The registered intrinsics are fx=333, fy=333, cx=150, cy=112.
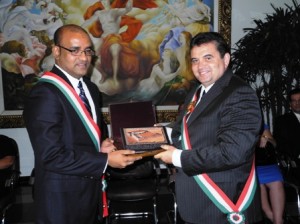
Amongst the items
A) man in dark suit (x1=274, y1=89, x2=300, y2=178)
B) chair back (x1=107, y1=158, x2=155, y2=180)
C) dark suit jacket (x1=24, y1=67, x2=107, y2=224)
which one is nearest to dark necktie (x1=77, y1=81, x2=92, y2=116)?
dark suit jacket (x1=24, y1=67, x2=107, y2=224)

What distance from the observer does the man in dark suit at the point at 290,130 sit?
3943mm

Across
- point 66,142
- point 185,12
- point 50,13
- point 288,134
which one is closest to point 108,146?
point 66,142

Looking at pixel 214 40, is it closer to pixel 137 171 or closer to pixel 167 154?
pixel 167 154

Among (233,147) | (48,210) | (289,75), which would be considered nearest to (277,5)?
(289,75)

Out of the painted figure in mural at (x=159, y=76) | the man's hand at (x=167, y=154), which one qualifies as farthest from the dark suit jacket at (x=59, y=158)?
the painted figure in mural at (x=159, y=76)

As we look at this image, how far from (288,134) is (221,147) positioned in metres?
2.79

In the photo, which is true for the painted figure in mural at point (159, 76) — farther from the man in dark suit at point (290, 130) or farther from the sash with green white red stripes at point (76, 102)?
the sash with green white red stripes at point (76, 102)

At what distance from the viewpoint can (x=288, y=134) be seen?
4.05 m

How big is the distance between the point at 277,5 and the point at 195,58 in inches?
159

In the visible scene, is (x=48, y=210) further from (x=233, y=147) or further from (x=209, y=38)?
(x=209, y=38)

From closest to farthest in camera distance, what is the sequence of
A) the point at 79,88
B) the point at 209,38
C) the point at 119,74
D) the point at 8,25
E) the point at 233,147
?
the point at 233,147
the point at 209,38
the point at 79,88
the point at 8,25
the point at 119,74

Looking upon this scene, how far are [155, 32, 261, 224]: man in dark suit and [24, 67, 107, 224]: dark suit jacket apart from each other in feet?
1.41

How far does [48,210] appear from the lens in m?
1.81

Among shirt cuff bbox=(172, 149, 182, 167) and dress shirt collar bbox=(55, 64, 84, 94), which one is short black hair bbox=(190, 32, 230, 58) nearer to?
shirt cuff bbox=(172, 149, 182, 167)
